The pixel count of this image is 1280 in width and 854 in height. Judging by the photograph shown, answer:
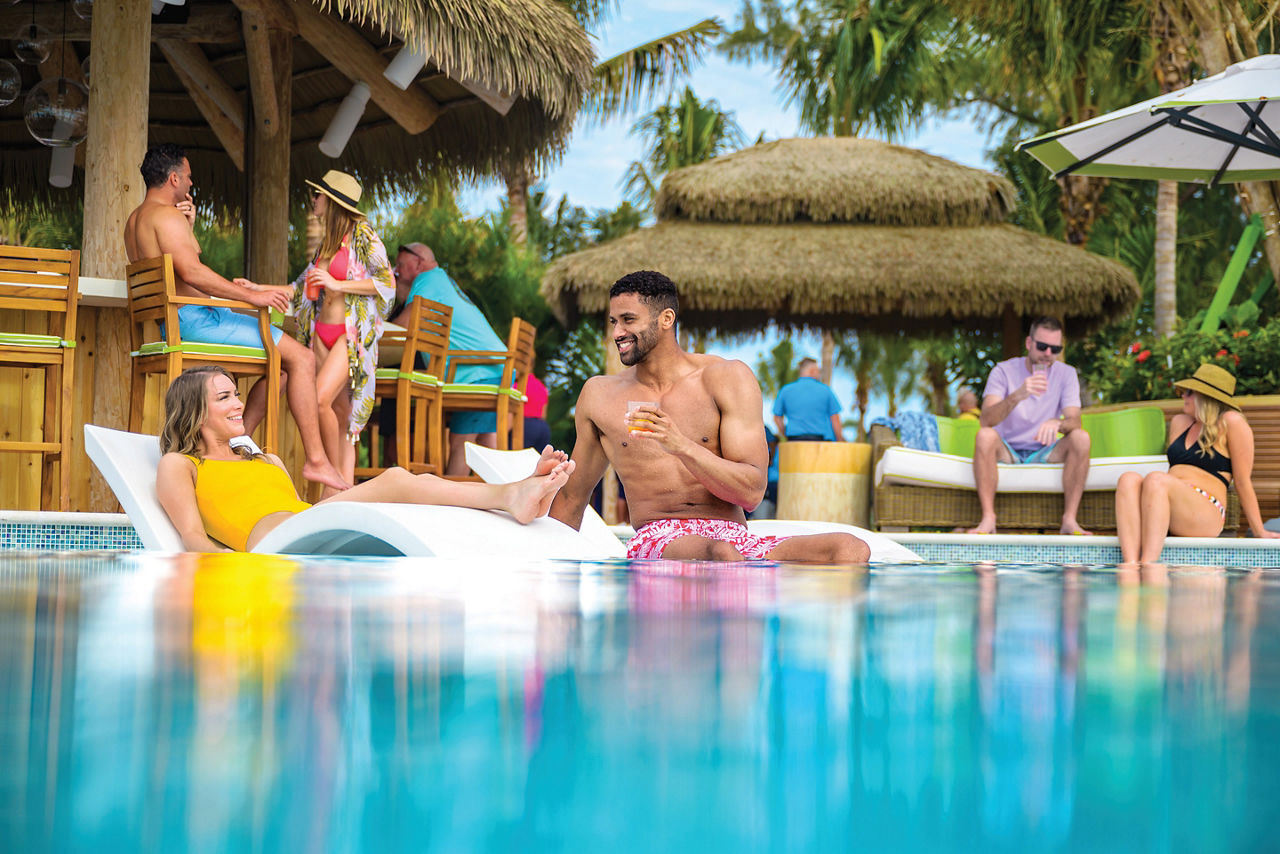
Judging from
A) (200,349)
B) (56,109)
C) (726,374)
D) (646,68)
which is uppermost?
(646,68)

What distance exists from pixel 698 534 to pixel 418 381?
3.15 m

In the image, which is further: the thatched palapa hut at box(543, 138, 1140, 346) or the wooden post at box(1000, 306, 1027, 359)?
the wooden post at box(1000, 306, 1027, 359)

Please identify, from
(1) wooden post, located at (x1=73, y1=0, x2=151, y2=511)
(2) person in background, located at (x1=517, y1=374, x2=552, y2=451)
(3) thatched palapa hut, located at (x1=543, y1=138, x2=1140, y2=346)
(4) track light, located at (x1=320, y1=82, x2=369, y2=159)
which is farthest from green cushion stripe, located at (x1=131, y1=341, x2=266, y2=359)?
(3) thatched palapa hut, located at (x1=543, y1=138, x2=1140, y2=346)

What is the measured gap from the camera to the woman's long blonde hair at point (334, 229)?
18.4 feet

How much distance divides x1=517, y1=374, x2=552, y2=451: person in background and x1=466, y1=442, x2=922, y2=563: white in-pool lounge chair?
3.76m

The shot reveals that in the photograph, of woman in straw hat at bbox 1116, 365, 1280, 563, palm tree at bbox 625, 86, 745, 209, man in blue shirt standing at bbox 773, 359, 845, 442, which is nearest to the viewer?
woman in straw hat at bbox 1116, 365, 1280, 563

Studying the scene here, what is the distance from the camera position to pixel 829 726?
741mm

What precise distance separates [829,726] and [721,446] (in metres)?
2.99

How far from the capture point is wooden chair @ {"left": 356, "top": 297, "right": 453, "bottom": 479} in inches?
247

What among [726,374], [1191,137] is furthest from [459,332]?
[1191,137]

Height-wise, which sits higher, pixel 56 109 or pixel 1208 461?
pixel 56 109

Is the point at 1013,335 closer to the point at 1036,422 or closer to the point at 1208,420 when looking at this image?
the point at 1036,422

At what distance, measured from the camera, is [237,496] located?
388cm

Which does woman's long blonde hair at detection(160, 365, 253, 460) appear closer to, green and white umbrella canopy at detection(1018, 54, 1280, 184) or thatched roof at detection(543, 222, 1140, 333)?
green and white umbrella canopy at detection(1018, 54, 1280, 184)
